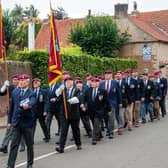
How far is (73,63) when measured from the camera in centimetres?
2556

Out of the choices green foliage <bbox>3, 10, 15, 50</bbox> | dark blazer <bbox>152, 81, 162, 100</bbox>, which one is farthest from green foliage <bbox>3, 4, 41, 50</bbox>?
dark blazer <bbox>152, 81, 162, 100</bbox>

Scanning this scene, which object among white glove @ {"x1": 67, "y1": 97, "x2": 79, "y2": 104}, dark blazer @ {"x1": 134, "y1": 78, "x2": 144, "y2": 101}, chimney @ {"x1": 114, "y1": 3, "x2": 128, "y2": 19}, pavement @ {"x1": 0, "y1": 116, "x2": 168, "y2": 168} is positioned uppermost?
chimney @ {"x1": 114, "y1": 3, "x2": 128, "y2": 19}

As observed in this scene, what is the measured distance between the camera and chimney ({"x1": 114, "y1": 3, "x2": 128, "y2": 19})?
46.4 meters

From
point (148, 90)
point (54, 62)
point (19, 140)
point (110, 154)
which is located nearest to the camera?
point (19, 140)

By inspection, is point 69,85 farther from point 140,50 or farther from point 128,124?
point 140,50

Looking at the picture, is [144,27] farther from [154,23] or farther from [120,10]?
[154,23]

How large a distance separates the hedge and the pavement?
805cm

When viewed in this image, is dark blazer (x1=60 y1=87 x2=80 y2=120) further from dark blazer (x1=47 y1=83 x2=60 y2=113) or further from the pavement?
dark blazer (x1=47 y1=83 x2=60 y2=113)

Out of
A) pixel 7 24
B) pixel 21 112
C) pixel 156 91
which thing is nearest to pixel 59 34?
pixel 7 24

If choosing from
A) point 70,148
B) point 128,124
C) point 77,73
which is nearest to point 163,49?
point 77,73

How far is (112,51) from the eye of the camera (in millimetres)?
41156

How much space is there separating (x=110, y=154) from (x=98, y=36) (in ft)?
94.8

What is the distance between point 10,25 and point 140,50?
41.9 feet

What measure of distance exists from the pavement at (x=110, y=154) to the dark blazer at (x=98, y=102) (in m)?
0.78
